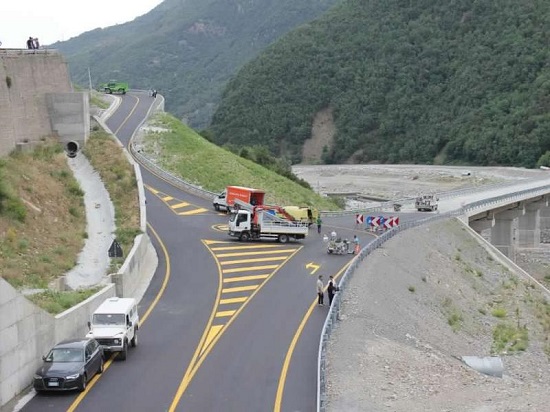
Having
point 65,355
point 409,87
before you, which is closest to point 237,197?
point 65,355

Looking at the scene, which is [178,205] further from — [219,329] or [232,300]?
[219,329]

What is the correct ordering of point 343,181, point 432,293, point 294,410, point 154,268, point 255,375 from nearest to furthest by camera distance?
point 294,410 < point 255,375 < point 154,268 < point 432,293 < point 343,181

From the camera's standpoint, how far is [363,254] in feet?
142

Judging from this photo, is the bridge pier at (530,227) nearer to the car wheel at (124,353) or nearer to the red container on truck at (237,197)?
the red container on truck at (237,197)

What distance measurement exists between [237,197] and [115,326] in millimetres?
26706

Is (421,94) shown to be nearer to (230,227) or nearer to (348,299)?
(230,227)

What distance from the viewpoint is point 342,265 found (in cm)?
4188

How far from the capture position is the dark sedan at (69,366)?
22391 mm

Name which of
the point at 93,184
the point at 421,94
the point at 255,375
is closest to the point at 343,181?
the point at 421,94

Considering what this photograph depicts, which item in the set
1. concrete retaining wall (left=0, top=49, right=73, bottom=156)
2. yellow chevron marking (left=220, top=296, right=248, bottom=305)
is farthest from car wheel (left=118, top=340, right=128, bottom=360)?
concrete retaining wall (left=0, top=49, right=73, bottom=156)

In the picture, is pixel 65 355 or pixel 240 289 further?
pixel 240 289

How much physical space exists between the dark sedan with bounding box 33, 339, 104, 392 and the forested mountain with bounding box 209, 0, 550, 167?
378 ft

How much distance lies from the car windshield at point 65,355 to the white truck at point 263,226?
2375 centimetres

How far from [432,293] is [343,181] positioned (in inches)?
3640
